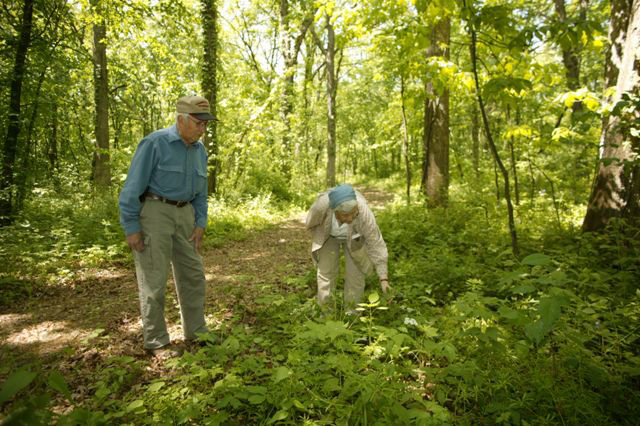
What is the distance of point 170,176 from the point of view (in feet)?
10.8

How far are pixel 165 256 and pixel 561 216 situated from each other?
311 inches

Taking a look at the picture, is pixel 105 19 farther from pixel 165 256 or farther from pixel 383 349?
pixel 383 349

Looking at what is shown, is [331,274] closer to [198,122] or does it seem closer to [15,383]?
[198,122]

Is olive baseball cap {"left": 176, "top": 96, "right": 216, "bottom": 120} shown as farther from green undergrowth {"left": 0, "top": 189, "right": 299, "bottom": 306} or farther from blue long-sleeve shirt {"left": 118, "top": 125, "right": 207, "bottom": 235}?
green undergrowth {"left": 0, "top": 189, "right": 299, "bottom": 306}

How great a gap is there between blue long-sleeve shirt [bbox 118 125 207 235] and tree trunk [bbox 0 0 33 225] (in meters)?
6.01

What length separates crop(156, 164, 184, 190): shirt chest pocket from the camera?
3244 millimetres

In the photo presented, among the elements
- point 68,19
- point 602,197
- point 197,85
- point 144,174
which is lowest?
point 602,197

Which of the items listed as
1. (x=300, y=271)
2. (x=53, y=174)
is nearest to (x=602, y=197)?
(x=300, y=271)

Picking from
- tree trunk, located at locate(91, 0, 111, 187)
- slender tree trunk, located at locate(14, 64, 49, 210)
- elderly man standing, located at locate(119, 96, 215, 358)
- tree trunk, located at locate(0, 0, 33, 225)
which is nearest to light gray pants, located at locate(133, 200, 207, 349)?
elderly man standing, located at locate(119, 96, 215, 358)

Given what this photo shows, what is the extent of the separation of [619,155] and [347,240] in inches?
165

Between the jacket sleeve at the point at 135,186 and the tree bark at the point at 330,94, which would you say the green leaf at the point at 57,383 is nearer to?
the jacket sleeve at the point at 135,186

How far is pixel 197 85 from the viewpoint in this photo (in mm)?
10297

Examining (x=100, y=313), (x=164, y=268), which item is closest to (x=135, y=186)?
(x=164, y=268)

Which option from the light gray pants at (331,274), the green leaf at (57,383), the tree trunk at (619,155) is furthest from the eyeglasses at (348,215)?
the tree trunk at (619,155)
